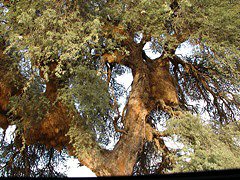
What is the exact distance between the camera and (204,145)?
5.01 m

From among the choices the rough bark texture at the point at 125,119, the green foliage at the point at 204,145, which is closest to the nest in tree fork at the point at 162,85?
the rough bark texture at the point at 125,119

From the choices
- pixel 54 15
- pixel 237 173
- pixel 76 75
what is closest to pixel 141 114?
pixel 76 75

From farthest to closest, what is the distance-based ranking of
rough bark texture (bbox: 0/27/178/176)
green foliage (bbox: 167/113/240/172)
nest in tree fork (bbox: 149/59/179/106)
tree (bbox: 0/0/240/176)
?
nest in tree fork (bbox: 149/59/179/106), rough bark texture (bbox: 0/27/178/176), tree (bbox: 0/0/240/176), green foliage (bbox: 167/113/240/172)

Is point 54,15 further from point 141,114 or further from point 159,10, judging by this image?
point 141,114

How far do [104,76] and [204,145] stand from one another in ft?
7.58

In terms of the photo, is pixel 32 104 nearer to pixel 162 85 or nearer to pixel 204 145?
pixel 162 85

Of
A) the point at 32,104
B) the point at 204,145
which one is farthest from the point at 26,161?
the point at 204,145

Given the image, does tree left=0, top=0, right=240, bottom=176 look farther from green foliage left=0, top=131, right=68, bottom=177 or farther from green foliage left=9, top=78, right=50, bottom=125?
green foliage left=0, top=131, right=68, bottom=177

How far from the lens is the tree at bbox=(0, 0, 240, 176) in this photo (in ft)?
16.7

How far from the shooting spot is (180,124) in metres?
5.38

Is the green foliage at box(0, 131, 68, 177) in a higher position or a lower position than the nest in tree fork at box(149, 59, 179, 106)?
lower

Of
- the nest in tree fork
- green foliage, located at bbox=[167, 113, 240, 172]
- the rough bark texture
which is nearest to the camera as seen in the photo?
green foliage, located at bbox=[167, 113, 240, 172]

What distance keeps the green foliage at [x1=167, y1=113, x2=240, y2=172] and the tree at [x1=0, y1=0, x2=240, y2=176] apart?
2cm

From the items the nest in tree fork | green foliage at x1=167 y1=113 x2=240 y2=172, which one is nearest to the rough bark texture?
the nest in tree fork
